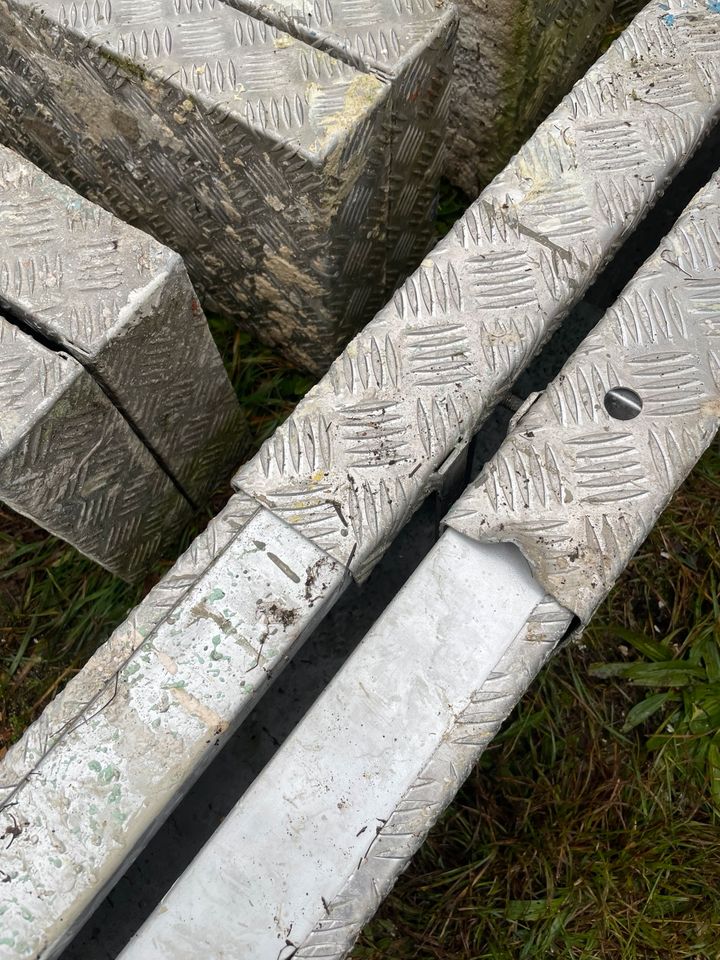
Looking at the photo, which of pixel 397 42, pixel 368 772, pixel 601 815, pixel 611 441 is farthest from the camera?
pixel 601 815

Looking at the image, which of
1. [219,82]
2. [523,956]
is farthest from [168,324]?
[523,956]

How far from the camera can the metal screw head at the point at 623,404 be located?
1.83 m

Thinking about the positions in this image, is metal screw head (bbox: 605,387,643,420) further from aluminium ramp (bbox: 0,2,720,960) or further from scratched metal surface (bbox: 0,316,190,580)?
scratched metal surface (bbox: 0,316,190,580)

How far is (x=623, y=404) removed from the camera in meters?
1.83

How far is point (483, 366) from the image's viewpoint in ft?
6.30

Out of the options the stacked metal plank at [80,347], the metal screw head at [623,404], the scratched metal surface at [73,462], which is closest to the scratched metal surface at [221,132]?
the stacked metal plank at [80,347]

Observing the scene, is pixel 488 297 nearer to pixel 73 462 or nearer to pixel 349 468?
pixel 349 468

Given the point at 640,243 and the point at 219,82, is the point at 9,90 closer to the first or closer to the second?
the point at 219,82

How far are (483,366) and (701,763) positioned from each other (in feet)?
5.34

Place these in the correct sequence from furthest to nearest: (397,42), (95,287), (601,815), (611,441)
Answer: (601,815)
(397,42)
(95,287)
(611,441)

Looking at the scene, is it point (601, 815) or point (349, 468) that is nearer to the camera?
point (349, 468)

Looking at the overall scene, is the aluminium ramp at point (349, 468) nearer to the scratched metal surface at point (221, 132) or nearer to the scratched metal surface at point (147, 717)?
the scratched metal surface at point (147, 717)

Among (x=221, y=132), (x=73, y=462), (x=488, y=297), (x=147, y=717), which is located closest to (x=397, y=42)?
(x=221, y=132)

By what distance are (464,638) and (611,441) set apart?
0.55 meters
